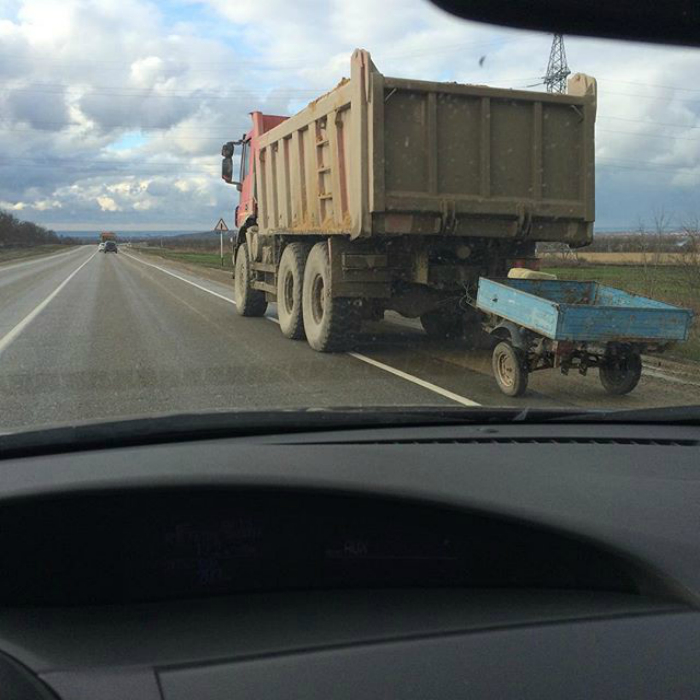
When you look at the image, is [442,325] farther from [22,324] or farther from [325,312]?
[22,324]

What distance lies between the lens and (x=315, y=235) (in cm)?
1052

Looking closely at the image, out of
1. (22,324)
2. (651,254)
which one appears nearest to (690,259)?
(651,254)

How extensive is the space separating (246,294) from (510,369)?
8.20 m

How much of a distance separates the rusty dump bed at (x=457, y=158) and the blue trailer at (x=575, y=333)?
1.26 metres

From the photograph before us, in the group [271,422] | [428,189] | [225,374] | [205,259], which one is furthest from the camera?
[205,259]

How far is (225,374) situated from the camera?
26.9 ft

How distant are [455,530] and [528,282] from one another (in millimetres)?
6419

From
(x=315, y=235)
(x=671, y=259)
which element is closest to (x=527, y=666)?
(x=315, y=235)

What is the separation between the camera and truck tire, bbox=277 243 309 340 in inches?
440

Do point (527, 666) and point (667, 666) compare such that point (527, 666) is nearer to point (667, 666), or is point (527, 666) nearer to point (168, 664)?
point (667, 666)

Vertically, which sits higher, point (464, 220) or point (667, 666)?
point (464, 220)

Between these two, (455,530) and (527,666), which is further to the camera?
(455,530)

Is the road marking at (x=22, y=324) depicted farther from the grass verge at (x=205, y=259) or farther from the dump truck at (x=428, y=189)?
the grass verge at (x=205, y=259)

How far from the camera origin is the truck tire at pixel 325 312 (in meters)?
9.72
